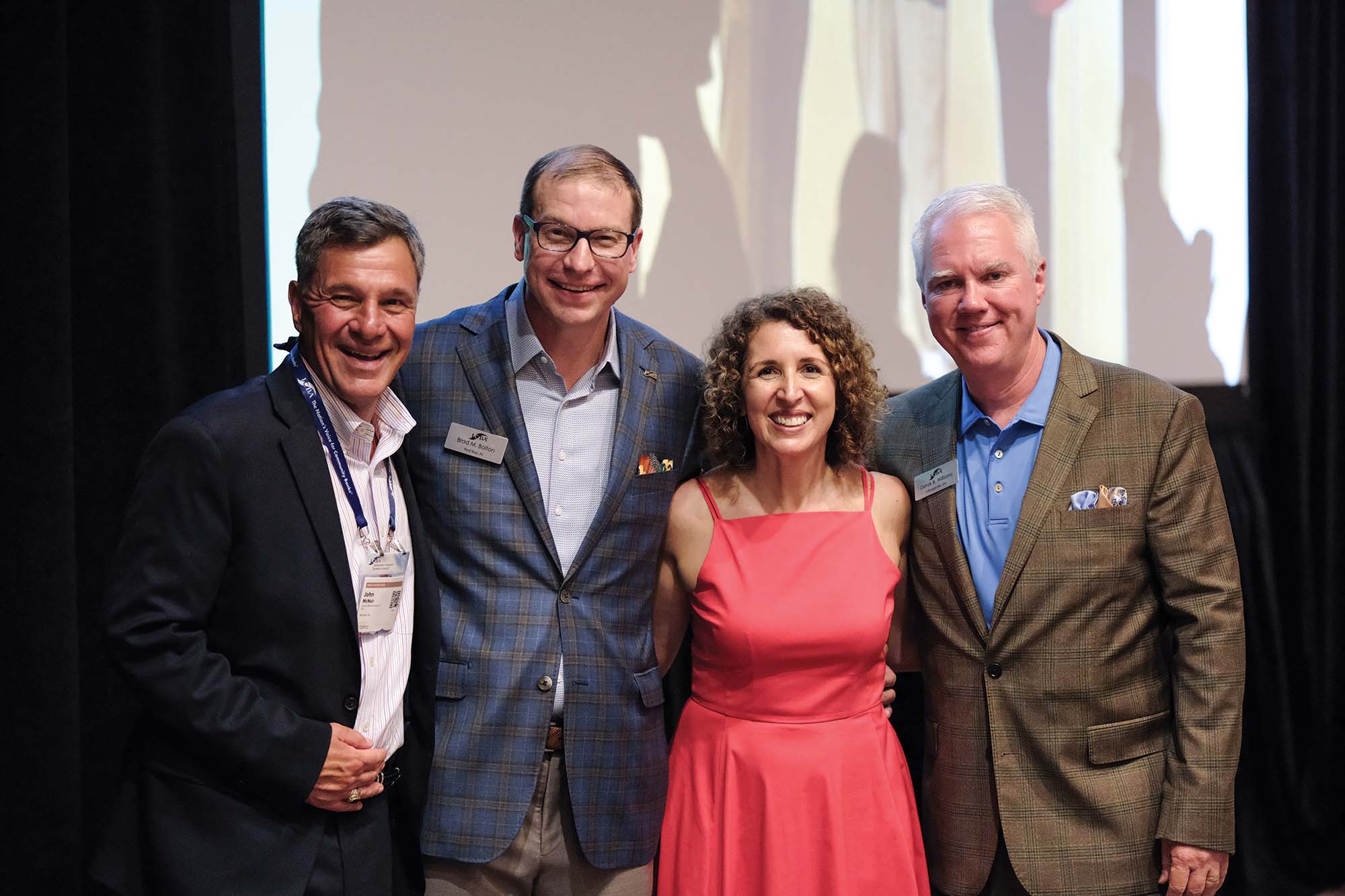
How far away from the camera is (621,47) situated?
3574 millimetres

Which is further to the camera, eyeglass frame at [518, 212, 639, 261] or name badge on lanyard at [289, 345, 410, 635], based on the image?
eyeglass frame at [518, 212, 639, 261]

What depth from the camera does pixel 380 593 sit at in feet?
5.80

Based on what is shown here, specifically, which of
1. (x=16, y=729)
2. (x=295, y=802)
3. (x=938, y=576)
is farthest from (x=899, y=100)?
(x=16, y=729)

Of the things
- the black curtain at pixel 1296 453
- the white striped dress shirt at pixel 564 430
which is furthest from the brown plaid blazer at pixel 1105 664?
the black curtain at pixel 1296 453

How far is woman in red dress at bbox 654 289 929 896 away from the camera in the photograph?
2.11 metres

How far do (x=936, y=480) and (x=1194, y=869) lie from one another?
89cm

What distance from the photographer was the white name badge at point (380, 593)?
175cm

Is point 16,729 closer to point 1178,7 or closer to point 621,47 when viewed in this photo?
point 621,47

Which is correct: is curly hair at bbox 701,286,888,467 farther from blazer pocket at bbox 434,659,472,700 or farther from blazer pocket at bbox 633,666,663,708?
blazer pocket at bbox 434,659,472,700

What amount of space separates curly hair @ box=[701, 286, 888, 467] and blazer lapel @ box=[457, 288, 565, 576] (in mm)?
424

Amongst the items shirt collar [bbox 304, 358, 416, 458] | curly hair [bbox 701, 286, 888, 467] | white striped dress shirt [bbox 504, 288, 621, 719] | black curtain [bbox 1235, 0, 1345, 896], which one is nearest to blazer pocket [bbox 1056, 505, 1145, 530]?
curly hair [bbox 701, 286, 888, 467]

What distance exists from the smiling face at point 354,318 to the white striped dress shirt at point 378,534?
0.16 ft

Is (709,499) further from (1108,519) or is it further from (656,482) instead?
(1108,519)

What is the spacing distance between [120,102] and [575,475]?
192cm
